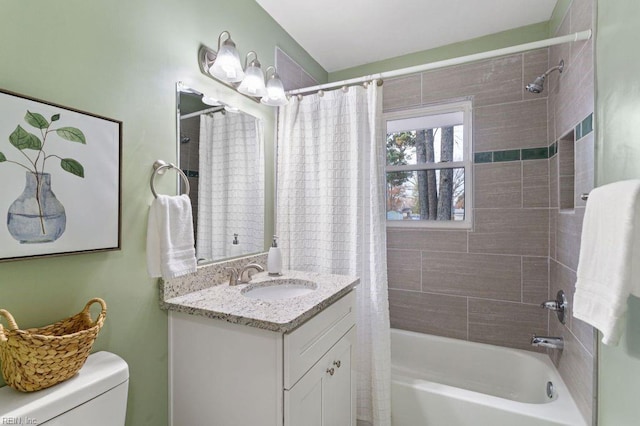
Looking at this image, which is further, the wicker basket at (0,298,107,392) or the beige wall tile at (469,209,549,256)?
the beige wall tile at (469,209,549,256)

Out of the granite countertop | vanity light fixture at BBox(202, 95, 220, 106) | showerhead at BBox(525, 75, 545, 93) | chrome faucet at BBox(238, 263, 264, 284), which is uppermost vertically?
showerhead at BBox(525, 75, 545, 93)

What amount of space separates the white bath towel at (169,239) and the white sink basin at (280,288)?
43cm

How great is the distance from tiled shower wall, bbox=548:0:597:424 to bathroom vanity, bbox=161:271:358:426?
116cm

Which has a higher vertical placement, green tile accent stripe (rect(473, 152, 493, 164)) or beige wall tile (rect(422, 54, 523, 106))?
beige wall tile (rect(422, 54, 523, 106))

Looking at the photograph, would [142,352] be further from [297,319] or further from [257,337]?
[297,319]

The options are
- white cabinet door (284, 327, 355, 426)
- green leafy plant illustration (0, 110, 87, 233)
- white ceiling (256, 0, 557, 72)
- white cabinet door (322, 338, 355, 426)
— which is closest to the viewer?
green leafy plant illustration (0, 110, 87, 233)

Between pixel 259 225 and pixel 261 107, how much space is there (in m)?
0.76

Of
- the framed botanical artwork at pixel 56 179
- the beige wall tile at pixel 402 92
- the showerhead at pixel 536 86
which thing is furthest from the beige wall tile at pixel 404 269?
the framed botanical artwork at pixel 56 179

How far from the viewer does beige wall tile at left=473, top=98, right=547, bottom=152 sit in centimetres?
204

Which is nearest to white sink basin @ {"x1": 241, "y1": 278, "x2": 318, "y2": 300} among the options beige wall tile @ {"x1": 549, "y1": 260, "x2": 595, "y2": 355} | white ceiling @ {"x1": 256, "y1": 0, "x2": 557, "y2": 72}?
beige wall tile @ {"x1": 549, "y1": 260, "x2": 595, "y2": 355}

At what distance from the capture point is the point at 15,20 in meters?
0.83

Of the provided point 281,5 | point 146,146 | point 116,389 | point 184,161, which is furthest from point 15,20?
point 281,5

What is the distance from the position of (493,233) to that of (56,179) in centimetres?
245

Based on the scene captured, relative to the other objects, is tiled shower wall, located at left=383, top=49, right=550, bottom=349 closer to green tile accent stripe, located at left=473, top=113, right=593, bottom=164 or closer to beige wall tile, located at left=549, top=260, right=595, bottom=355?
green tile accent stripe, located at left=473, top=113, right=593, bottom=164
